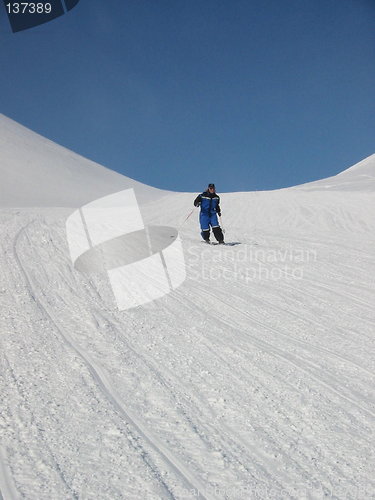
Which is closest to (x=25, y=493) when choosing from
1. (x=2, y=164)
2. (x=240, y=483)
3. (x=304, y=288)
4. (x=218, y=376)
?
(x=240, y=483)

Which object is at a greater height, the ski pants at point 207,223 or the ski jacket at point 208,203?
the ski jacket at point 208,203

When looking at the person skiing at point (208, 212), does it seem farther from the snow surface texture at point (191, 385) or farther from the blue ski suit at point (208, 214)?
the snow surface texture at point (191, 385)

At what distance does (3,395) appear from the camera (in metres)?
3.44

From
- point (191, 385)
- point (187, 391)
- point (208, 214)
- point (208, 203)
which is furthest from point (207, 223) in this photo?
point (187, 391)

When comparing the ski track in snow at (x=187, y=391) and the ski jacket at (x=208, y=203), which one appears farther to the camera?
the ski jacket at (x=208, y=203)

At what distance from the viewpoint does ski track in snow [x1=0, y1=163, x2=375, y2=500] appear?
268cm

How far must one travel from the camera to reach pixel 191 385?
384 centimetres

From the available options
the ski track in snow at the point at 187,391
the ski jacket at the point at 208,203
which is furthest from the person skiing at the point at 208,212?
the ski track in snow at the point at 187,391

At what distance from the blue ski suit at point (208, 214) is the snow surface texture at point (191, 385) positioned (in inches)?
125

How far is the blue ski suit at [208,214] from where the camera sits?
38.3 ft

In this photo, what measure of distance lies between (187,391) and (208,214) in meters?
8.47

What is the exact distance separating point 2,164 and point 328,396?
48086mm

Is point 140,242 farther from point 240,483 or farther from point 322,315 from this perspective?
point 240,483

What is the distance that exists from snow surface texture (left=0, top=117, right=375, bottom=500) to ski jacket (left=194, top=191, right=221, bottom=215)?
12.0 feet
